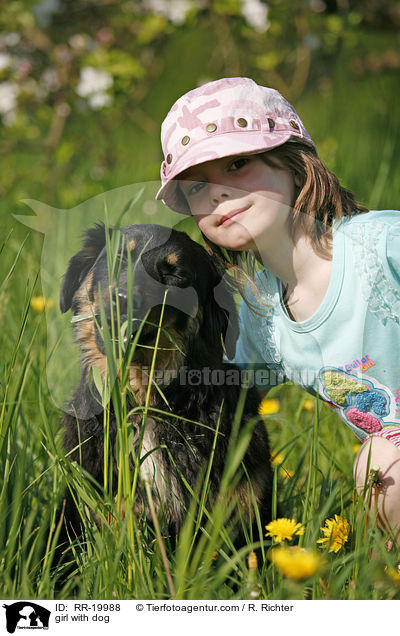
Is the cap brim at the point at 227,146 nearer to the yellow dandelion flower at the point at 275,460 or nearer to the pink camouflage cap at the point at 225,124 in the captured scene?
the pink camouflage cap at the point at 225,124

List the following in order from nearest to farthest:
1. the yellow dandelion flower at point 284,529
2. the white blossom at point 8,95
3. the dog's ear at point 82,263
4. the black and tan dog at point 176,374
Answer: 1. the yellow dandelion flower at point 284,529
2. the black and tan dog at point 176,374
3. the dog's ear at point 82,263
4. the white blossom at point 8,95

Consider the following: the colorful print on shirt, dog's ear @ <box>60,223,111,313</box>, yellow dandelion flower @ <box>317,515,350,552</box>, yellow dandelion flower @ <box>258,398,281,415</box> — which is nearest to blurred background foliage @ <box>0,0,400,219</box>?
dog's ear @ <box>60,223,111,313</box>

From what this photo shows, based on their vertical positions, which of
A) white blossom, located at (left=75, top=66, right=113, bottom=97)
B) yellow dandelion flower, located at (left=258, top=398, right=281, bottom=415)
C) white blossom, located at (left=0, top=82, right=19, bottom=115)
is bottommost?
yellow dandelion flower, located at (left=258, top=398, right=281, bottom=415)

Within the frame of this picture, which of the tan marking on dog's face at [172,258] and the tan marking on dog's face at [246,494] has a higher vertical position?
the tan marking on dog's face at [172,258]

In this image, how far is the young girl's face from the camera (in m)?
1.88

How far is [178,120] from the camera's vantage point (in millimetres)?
1887

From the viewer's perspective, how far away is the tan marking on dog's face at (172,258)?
6.57 ft

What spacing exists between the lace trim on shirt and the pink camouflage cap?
0.38m

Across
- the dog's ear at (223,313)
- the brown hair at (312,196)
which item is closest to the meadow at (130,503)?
the dog's ear at (223,313)

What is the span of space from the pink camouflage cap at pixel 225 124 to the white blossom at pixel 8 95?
118 inches

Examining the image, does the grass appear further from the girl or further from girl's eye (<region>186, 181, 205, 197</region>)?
girl's eye (<region>186, 181, 205, 197</region>)
